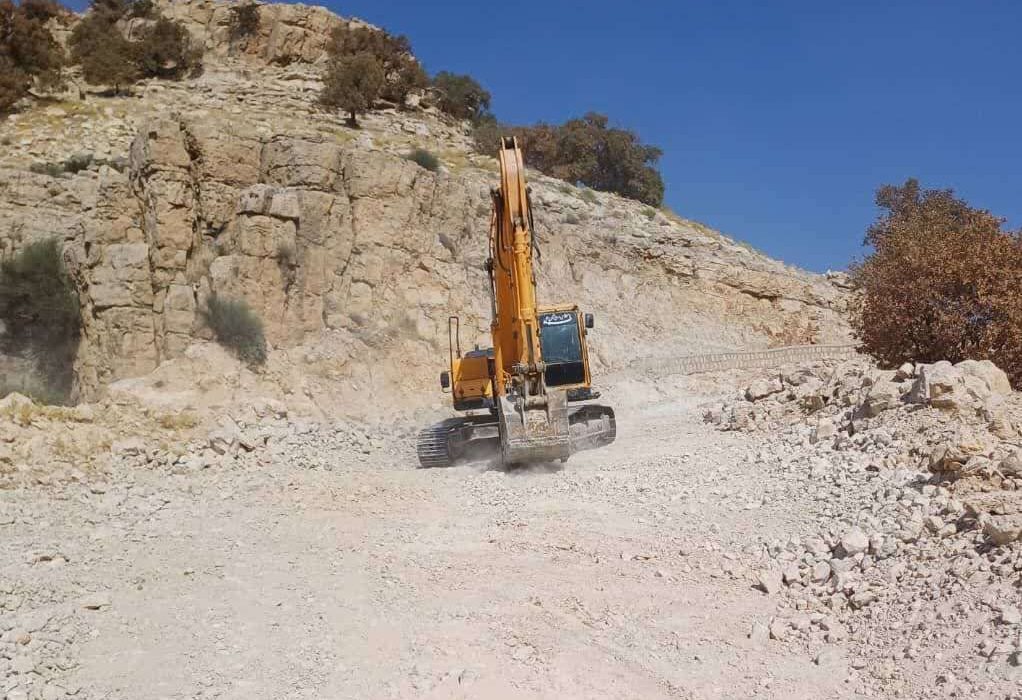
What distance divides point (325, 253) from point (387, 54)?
23183 millimetres

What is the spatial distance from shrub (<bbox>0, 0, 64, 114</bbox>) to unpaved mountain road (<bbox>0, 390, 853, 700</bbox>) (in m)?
24.5

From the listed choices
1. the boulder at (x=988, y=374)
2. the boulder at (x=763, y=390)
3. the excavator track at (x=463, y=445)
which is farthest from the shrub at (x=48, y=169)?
the boulder at (x=988, y=374)

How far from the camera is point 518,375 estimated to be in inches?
475

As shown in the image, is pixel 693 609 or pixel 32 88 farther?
pixel 32 88

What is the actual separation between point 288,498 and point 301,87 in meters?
29.0

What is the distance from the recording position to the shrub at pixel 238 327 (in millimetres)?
17953

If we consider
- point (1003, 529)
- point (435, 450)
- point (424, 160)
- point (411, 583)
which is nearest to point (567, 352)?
point (435, 450)

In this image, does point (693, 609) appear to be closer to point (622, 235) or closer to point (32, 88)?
point (622, 235)

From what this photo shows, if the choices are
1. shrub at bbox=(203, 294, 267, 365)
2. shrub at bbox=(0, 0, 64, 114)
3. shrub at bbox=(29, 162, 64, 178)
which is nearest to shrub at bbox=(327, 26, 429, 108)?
shrub at bbox=(0, 0, 64, 114)

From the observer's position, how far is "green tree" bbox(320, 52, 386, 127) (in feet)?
109

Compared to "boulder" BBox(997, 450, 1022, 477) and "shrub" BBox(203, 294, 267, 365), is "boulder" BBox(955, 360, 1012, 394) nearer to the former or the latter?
"boulder" BBox(997, 450, 1022, 477)

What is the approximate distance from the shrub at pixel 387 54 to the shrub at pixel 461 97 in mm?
1371

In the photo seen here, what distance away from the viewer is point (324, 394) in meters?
18.2

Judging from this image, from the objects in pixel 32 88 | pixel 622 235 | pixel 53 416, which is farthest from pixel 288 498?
pixel 32 88
